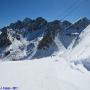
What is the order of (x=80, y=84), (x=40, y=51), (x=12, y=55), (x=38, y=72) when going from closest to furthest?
(x=80, y=84)
(x=38, y=72)
(x=12, y=55)
(x=40, y=51)

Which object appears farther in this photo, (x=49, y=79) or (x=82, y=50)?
(x=82, y=50)

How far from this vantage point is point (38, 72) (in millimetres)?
13188

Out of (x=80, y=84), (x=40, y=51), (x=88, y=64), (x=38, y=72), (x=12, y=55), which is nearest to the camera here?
(x=80, y=84)

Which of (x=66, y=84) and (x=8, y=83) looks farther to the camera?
(x=8, y=83)

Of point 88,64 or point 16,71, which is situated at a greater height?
point 16,71

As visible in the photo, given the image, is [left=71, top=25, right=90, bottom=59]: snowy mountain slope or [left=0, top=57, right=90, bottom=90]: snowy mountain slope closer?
[left=0, top=57, right=90, bottom=90]: snowy mountain slope

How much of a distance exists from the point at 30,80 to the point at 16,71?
2.58m

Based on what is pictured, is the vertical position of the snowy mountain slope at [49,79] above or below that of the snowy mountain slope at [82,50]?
below

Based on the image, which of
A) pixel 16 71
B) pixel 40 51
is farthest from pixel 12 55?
pixel 16 71

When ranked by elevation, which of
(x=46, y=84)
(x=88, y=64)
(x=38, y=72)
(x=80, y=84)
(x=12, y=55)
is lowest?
(x=80, y=84)

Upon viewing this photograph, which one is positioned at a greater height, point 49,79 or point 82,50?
point 82,50

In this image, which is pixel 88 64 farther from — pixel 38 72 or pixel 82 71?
pixel 38 72

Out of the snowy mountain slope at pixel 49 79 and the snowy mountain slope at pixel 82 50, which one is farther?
the snowy mountain slope at pixel 82 50

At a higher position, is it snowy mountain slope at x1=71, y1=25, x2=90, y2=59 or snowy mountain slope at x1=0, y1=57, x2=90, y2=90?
snowy mountain slope at x1=71, y1=25, x2=90, y2=59
